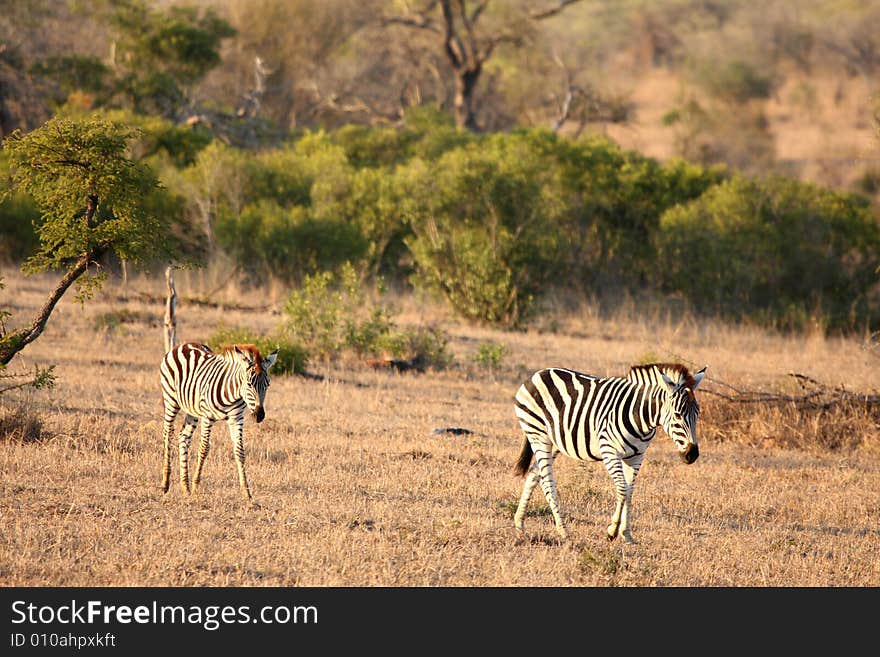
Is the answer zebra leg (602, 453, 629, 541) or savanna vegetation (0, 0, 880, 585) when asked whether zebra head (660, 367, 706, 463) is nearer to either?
zebra leg (602, 453, 629, 541)

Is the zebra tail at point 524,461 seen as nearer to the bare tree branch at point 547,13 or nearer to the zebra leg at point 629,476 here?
the zebra leg at point 629,476

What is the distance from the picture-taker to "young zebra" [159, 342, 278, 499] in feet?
25.1


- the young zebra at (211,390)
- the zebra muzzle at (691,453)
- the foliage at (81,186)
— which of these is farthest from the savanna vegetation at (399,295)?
the zebra muzzle at (691,453)

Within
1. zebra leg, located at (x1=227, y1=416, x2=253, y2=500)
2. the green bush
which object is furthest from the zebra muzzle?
the green bush

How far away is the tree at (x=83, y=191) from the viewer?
8961 mm

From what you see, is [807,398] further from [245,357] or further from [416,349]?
[245,357]

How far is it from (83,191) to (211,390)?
2.27 meters

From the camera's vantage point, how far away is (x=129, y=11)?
34.5 m

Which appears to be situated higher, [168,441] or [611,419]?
[611,419]

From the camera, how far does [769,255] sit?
2320cm

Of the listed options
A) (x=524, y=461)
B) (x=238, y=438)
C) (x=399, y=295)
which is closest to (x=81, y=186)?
(x=238, y=438)

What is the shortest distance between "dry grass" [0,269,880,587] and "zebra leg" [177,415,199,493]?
0.11 metres

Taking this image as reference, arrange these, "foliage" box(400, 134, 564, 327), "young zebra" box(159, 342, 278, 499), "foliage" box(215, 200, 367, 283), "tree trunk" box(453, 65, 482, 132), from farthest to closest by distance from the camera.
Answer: "tree trunk" box(453, 65, 482, 132) < "foliage" box(215, 200, 367, 283) < "foliage" box(400, 134, 564, 327) < "young zebra" box(159, 342, 278, 499)

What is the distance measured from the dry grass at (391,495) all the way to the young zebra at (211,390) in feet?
1.32
